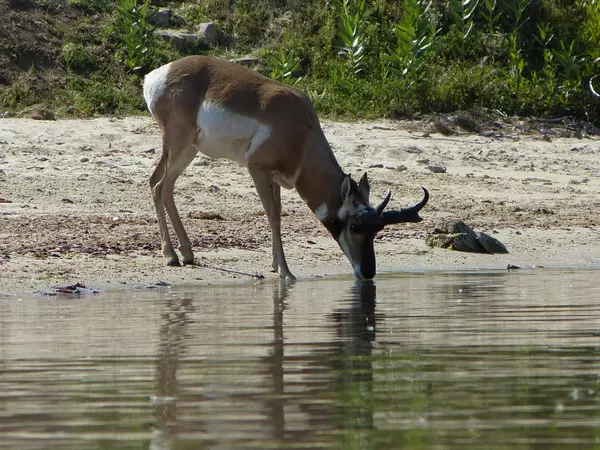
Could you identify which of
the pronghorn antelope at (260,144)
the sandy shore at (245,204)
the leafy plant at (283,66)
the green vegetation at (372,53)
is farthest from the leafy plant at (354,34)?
the pronghorn antelope at (260,144)

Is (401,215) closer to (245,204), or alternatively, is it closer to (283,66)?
(245,204)

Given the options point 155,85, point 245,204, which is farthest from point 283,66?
point 155,85

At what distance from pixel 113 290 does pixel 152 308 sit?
1.32m

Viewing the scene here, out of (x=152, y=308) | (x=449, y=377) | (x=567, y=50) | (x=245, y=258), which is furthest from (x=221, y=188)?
(x=449, y=377)

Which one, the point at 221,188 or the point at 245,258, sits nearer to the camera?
the point at 245,258

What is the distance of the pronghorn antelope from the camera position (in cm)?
1071

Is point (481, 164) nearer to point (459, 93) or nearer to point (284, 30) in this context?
point (459, 93)

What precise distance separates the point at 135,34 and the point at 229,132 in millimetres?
7124

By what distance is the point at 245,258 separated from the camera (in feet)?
37.2

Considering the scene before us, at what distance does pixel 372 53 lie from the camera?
18.9m

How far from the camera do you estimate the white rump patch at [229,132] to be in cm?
1090

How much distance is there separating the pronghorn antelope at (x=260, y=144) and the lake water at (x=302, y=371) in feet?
5.31

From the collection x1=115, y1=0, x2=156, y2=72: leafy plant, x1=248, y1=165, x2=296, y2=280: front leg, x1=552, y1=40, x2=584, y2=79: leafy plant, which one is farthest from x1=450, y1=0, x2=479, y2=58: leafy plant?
x1=248, y1=165, x2=296, y2=280: front leg

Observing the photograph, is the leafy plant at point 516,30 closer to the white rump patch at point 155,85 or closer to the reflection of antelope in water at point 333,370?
the white rump patch at point 155,85
